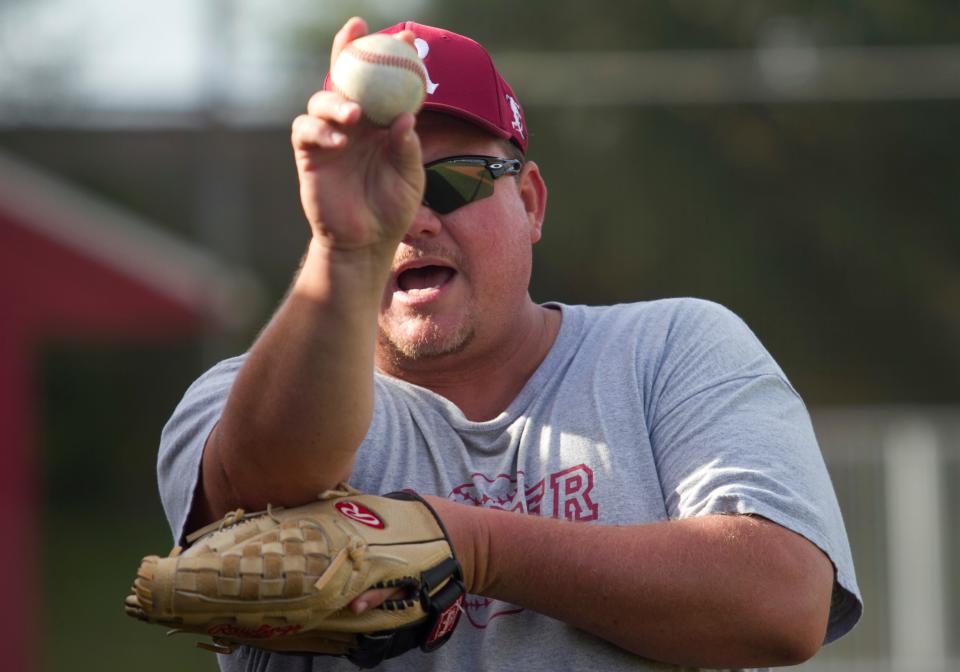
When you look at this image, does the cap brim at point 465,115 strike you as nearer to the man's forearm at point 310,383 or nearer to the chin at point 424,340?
the chin at point 424,340

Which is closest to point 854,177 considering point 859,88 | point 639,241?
point 859,88

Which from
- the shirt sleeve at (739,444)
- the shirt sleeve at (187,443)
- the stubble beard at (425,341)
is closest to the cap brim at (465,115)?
the stubble beard at (425,341)

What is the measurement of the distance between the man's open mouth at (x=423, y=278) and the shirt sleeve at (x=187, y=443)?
0.39 meters

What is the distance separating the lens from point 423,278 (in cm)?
265

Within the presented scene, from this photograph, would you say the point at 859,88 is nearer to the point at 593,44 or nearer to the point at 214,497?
the point at 593,44

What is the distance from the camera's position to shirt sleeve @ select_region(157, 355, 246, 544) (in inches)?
87.8

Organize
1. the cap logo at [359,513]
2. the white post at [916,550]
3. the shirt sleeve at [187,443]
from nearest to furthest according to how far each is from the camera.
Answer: the cap logo at [359,513] → the shirt sleeve at [187,443] → the white post at [916,550]

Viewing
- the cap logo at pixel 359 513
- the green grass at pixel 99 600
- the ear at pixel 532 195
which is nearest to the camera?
the cap logo at pixel 359 513

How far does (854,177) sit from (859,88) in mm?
833

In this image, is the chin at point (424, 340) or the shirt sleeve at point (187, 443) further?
the chin at point (424, 340)

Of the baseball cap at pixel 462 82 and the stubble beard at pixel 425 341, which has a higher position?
the baseball cap at pixel 462 82

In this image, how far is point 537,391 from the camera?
103 inches

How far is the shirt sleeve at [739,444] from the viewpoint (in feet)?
7.57

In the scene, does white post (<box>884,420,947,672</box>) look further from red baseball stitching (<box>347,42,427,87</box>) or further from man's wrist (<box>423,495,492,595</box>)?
red baseball stitching (<box>347,42,427,87</box>)
